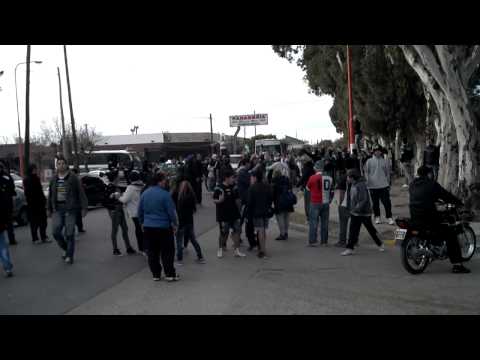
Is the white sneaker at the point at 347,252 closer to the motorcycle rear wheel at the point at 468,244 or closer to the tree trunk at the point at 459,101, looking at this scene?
the motorcycle rear wheel at the point at 468,244

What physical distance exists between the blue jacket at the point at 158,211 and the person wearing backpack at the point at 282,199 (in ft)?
12.6

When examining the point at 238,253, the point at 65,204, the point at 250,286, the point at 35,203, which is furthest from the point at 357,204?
the point at 35,203

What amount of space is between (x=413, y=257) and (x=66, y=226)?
616 centimetres

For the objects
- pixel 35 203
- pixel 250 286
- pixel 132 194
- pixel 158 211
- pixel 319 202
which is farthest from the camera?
pixel 35 203

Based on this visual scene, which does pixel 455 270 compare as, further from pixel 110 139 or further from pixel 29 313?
pixel 110 139

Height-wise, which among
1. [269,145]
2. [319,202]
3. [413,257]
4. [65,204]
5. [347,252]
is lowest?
[347,252]

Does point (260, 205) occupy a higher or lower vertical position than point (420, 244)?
higher

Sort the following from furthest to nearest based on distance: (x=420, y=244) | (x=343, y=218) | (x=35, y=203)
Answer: (x=35, y=203), (x=343, y=218), (x=420, y=244)

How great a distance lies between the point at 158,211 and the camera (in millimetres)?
7926

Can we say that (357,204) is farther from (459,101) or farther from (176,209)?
(459,101)

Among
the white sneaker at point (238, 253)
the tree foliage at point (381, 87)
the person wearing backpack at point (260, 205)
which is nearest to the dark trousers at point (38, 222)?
the white sneaker at point (238, 253)

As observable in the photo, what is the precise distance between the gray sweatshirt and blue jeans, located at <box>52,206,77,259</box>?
689 centimetres

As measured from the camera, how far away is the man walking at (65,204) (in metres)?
9.71
